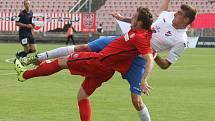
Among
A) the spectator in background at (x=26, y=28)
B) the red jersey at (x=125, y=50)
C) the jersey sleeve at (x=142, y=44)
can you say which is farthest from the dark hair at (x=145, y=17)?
the spectator in background at (x=26, y=28)

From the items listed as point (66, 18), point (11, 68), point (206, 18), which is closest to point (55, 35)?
point (66, 18)

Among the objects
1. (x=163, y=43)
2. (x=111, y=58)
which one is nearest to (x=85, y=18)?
(x=163, y=43)

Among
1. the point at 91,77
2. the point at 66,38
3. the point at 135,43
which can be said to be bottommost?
the point at 66,38

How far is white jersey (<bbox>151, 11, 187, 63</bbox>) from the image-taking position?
31.1ft

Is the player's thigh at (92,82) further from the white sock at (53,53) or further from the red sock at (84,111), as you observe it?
the white sock at (53,53)

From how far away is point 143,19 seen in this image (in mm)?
8812

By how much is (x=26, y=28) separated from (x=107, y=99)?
1082 centimetres

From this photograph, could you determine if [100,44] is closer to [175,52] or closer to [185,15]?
[175,52]

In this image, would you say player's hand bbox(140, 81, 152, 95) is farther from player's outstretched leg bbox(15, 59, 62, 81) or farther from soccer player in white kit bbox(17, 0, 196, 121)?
player's outstretched leg bbox(15, 59, 62, 81)

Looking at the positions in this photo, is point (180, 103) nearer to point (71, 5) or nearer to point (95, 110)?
point (95, 110)

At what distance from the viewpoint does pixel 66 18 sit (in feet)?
169

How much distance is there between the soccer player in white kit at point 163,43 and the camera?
9109mm

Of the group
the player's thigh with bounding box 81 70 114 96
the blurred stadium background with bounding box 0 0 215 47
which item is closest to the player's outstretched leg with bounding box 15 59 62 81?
the player's thigh with bounding box 81 70 114 96

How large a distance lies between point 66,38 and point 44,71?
132ft
